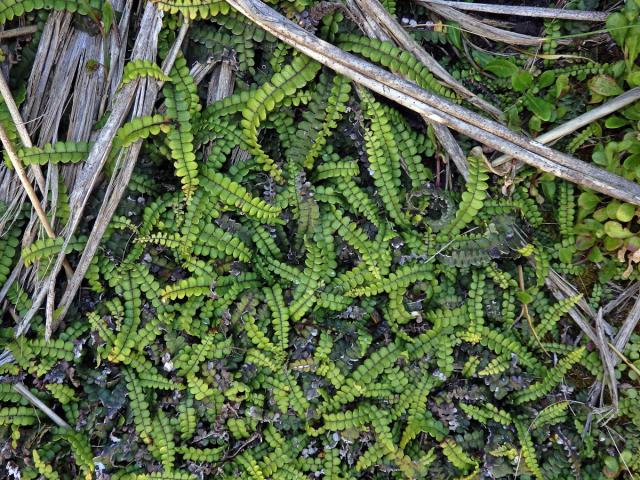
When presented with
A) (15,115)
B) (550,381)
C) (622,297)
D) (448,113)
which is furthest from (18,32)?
(622,297)

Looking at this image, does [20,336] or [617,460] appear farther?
[617,460]

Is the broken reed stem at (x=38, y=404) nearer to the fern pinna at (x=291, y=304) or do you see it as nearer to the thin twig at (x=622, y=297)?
the fern pinna at (x=291, y=304)

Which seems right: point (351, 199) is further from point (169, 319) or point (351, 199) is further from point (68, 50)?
point (68, 50)

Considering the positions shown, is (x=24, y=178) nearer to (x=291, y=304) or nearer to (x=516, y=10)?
(x=291, y=304)

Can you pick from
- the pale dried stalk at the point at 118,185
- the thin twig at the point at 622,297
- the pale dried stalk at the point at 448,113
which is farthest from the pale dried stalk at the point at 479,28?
the thin twig at the point at 622,297

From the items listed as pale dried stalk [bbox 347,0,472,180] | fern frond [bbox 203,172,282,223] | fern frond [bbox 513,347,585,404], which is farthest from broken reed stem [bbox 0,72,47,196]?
fern frond [bbox 513,347,585,404]

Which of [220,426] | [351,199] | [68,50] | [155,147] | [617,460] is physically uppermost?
[68,50]

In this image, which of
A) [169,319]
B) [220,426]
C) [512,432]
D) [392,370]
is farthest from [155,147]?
[512,432]
